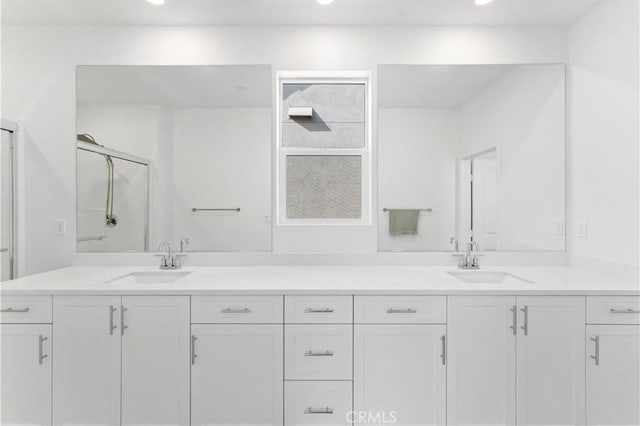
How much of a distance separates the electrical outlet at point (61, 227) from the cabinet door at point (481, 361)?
7.77 ft

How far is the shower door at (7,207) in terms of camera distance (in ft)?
7.27

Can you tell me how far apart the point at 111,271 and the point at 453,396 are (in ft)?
6.64

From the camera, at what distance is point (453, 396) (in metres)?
1.70

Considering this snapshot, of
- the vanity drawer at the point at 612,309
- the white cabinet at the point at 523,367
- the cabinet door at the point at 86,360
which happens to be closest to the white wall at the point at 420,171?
the white cabinet at the point at 523,367

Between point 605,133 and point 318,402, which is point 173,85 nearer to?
point 318,402

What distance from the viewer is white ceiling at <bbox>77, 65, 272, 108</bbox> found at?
90.9 inches

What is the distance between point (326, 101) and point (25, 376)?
2.18 metres

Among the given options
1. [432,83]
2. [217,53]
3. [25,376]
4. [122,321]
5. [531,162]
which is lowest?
[25,376]

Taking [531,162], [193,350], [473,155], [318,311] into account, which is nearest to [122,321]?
[193,350]

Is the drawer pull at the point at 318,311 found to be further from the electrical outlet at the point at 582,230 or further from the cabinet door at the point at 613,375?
the electrical outlet at the point at 582,230

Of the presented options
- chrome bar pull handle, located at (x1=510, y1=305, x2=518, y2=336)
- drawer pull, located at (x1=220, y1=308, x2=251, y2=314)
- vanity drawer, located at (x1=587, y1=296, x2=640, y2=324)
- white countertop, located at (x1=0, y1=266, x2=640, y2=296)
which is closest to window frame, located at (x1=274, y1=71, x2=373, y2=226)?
white countertop, located at (x1=0, y1=266, x2=640, y2=296)

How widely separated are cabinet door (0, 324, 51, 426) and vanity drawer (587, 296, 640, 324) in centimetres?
258

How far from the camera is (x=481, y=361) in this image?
170cm

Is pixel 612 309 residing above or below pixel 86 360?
above
